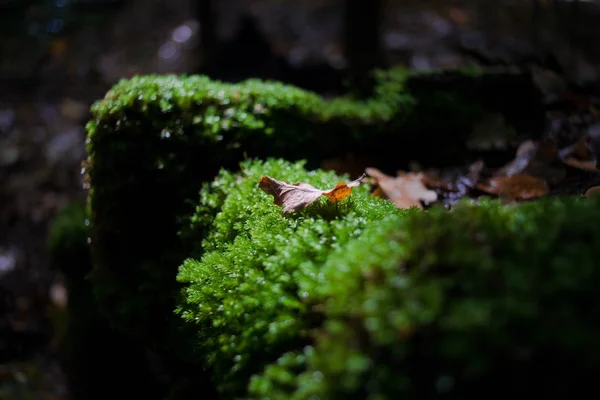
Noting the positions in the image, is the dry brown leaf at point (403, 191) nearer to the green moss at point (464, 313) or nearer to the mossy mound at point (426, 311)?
the mossy mound at point (426, 311)

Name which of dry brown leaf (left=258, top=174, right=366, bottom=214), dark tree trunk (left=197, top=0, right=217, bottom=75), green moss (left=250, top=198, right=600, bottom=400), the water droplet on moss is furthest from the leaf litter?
dark tree trunk (left=197, top=0, right=217, bottom=75)

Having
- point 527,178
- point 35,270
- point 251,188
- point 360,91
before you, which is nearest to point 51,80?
point 35,270

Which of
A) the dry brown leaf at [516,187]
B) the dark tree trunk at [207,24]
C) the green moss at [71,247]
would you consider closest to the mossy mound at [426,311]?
the dry brown leaf at [516,187]

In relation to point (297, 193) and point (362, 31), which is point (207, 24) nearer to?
point (362, 31)

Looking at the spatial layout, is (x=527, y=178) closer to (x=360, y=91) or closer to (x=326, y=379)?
(x=360, y=91)

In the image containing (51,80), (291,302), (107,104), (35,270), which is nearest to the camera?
(291,302)

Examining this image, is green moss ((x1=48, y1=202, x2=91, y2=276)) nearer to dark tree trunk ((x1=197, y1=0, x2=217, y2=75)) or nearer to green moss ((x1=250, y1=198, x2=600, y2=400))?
green moss ((x1=250, y1=198, x2=600, y2=400))
